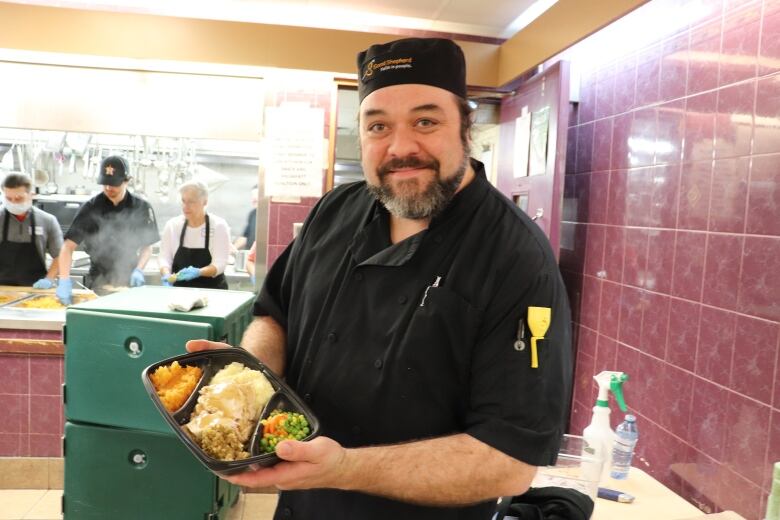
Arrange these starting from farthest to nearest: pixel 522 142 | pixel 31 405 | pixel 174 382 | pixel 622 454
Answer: pixel 31 405
pixel 522 142
pixel 622 454
pixel 174 382

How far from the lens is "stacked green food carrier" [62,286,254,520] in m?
2.37

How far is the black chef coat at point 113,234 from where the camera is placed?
4.38 meters

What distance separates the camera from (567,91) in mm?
2947

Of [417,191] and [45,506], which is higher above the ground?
[417,191]

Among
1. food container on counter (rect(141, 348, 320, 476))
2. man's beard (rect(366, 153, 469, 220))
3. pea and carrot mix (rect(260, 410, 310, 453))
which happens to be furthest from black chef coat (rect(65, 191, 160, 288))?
pea and carrot mix (rect(260, 410, 310, 453))

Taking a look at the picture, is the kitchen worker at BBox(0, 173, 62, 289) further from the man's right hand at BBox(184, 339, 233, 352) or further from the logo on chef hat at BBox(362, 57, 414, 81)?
the logo on chef hat at BBox(362, 57, 414, 81)

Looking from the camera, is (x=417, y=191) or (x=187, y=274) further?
(x=187, y=274)

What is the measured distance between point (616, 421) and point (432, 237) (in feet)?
5.81

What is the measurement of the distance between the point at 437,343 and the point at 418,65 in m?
0.64

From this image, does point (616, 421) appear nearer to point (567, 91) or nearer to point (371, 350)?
point (567, 91)

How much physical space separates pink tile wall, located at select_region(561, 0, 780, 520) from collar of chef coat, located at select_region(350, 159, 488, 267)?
1.03 metres

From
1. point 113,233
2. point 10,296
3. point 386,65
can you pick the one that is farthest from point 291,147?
point 386,65

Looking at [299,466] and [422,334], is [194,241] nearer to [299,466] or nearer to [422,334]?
[422,334]

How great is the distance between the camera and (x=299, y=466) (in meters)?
1.10
